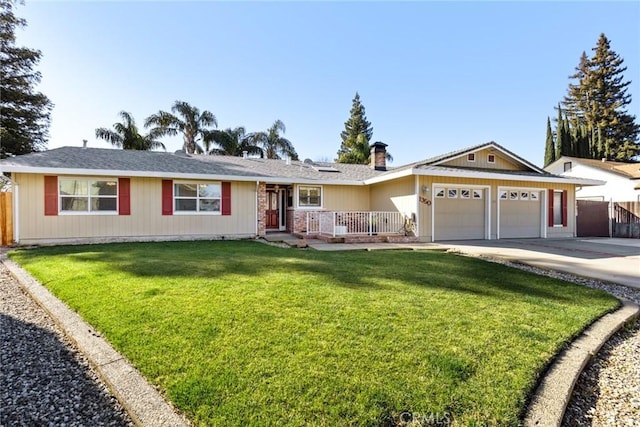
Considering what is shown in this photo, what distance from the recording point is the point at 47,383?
279cm

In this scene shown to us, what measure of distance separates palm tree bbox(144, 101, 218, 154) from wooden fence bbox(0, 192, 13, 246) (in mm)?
12171

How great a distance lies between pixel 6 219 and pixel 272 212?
9246 mm

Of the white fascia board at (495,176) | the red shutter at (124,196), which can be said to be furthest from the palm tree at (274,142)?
the white fascia board at (495,176)

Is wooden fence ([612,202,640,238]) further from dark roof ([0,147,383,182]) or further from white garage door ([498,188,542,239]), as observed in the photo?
dark roof ([0,147,383,182])

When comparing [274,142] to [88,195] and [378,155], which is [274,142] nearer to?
[378,155]

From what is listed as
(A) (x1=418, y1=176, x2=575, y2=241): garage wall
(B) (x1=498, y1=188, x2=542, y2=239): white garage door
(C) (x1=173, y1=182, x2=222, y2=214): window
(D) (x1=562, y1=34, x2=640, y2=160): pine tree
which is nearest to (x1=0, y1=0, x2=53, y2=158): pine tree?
(C) (x1=173, y1=182, x2=222, y2=214): window

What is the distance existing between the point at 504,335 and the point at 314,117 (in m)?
23.9

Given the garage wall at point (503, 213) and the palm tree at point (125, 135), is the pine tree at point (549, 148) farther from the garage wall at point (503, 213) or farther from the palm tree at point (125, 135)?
the palm tree at point (125, 135)

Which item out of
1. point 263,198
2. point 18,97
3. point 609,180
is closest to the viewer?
point 263,198

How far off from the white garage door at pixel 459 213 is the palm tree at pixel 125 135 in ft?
61.3

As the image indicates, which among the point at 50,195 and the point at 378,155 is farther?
the point at 378,155

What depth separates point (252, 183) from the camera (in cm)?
1310

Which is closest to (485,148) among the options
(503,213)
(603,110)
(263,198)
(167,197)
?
(503,213)

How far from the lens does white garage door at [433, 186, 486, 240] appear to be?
12.4 m
